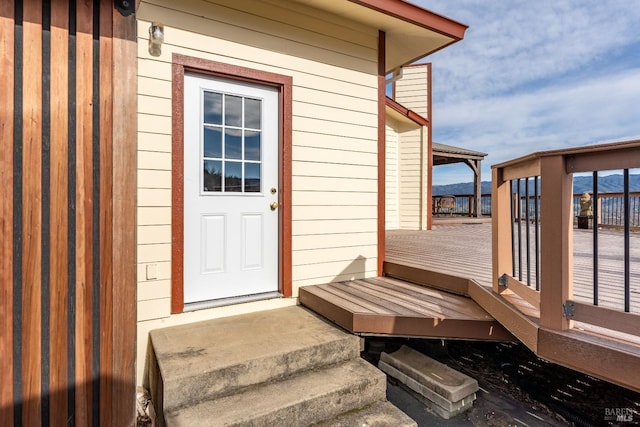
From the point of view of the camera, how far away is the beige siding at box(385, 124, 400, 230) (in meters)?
7.23

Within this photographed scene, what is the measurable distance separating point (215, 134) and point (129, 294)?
4.89ft

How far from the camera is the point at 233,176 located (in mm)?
2795

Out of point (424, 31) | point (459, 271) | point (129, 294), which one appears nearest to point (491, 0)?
point (424, 31)

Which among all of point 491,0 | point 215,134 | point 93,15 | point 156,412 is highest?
point 491,0

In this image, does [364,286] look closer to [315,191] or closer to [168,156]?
[315,191]

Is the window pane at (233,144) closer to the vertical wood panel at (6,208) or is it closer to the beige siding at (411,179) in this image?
the vertical wood panel at (6,208)

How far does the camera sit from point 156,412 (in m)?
2.08

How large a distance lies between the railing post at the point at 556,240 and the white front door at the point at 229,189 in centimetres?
205

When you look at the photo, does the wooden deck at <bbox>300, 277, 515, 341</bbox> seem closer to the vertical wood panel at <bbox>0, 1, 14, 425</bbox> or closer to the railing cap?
the railing cap

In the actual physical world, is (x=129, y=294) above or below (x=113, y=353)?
above

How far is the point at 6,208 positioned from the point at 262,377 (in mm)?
1579

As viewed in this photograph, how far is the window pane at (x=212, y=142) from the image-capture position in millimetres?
2686

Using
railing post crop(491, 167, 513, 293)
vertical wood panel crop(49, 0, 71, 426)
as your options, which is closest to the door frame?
vertical wood panel crop(49, 0, 71, 426)

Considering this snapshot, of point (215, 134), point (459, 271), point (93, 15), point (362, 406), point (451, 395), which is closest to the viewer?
point (93, 15)
